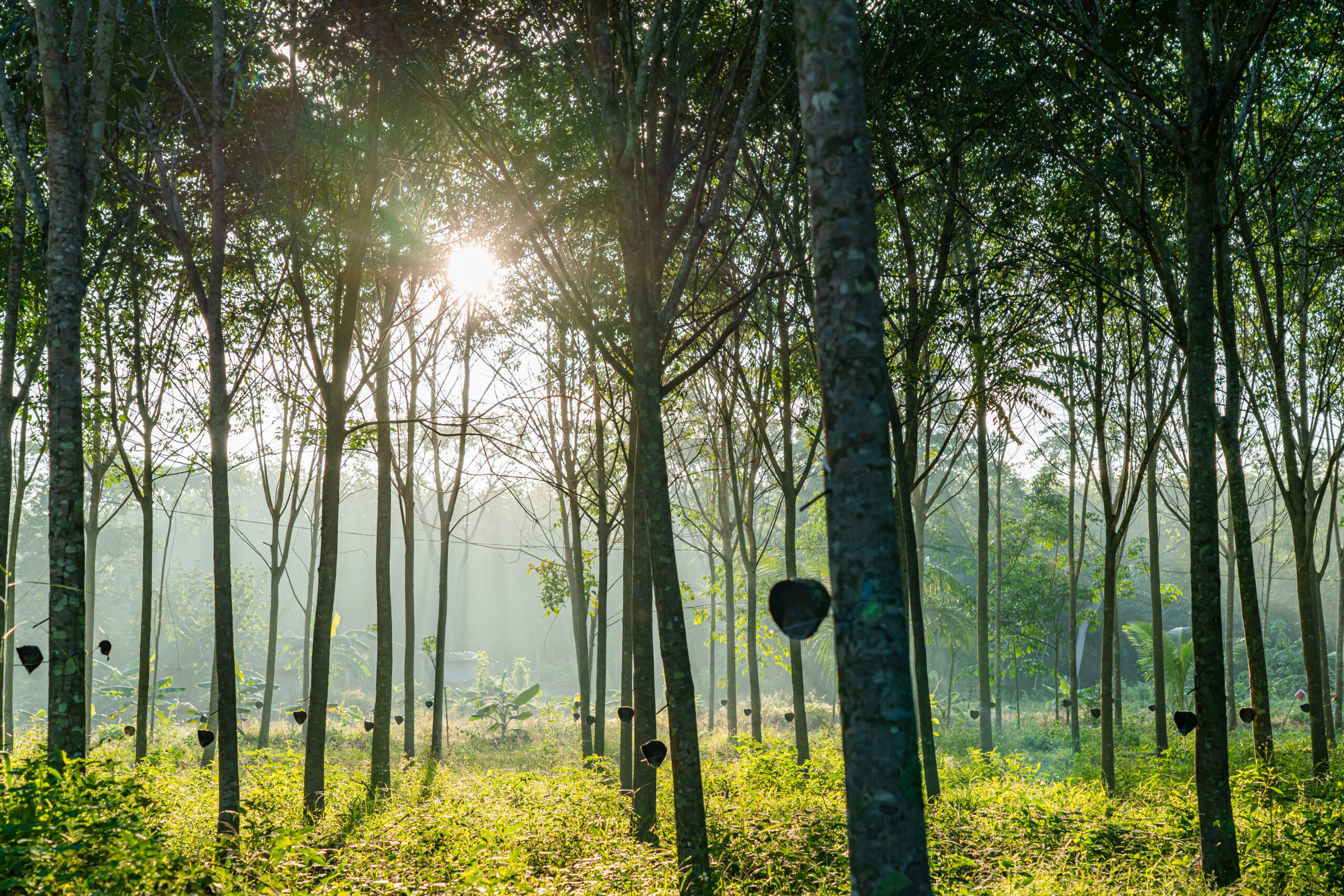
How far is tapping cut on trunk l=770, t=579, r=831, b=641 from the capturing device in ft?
8.41

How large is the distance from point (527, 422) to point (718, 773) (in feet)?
16.8

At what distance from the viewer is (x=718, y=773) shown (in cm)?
912

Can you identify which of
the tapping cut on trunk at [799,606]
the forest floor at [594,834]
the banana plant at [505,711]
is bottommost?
the banana plant at [505,711]

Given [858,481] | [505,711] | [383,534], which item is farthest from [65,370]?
[505,711]

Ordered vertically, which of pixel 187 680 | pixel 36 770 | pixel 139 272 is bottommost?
pixel 187 680

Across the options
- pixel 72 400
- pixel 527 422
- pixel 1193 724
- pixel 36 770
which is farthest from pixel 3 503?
pixel 1193 724

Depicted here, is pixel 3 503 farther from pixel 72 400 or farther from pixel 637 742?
pixel 637 742

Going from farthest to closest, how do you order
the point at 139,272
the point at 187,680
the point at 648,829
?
the point at 187,680, the point at 139,272, the point at 648,829

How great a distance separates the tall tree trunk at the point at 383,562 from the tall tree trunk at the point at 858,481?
630 cm

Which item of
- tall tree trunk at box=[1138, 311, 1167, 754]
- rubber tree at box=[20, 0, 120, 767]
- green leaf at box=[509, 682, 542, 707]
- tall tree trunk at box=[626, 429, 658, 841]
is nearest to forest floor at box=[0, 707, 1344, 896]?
tall tree trunk at box=[626, 429, 658, 841]

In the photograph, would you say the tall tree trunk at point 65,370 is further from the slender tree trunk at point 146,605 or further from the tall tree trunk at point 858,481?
the tall tree trunk at point 858,481

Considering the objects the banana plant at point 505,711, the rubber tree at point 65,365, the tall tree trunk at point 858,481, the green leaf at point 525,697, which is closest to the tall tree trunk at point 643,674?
the tall tree trunk at point 858,481

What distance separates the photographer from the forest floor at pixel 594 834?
13.3 feet

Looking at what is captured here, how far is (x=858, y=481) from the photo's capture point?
8.38 ft
